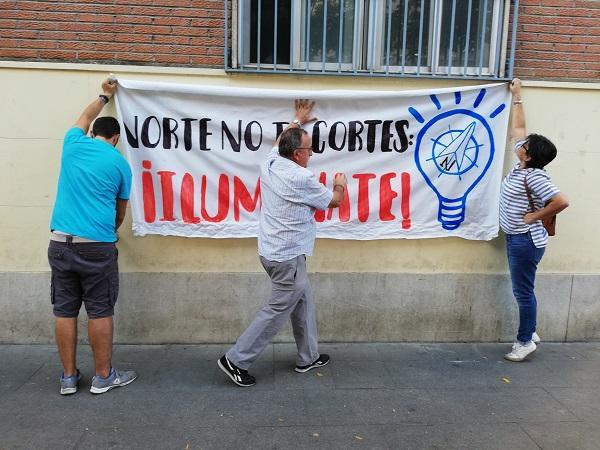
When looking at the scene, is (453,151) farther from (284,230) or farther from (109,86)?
(109,86)

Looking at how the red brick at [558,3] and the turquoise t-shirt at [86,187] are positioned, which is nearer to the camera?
the turquoise t-shirt at [86,187]

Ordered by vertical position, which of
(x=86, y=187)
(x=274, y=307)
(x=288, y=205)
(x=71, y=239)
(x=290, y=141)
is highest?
(x=290, y=141)

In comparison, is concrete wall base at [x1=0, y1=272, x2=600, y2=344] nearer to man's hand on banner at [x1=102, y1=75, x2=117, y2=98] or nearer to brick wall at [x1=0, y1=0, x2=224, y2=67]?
man's hand on banner at [x1=102, y1=75, x2=117, y2=98]

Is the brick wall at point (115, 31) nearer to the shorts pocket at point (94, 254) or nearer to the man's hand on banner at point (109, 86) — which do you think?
the man's hand on banner at point (109, 86)

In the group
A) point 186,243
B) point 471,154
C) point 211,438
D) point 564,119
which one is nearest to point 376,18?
point 471,154

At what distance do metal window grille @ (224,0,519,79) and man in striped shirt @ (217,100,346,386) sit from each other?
3.32 feet

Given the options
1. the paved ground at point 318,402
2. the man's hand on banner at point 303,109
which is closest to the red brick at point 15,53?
the man's hand on banner at point 303,109

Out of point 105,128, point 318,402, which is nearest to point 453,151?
point 318,402

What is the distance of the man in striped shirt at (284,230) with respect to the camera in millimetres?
3613

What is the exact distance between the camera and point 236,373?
3.77 meters

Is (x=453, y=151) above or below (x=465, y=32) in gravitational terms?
below

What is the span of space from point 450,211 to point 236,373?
2.26 m

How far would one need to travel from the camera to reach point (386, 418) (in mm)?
3373

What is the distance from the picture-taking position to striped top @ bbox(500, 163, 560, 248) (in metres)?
4.02
